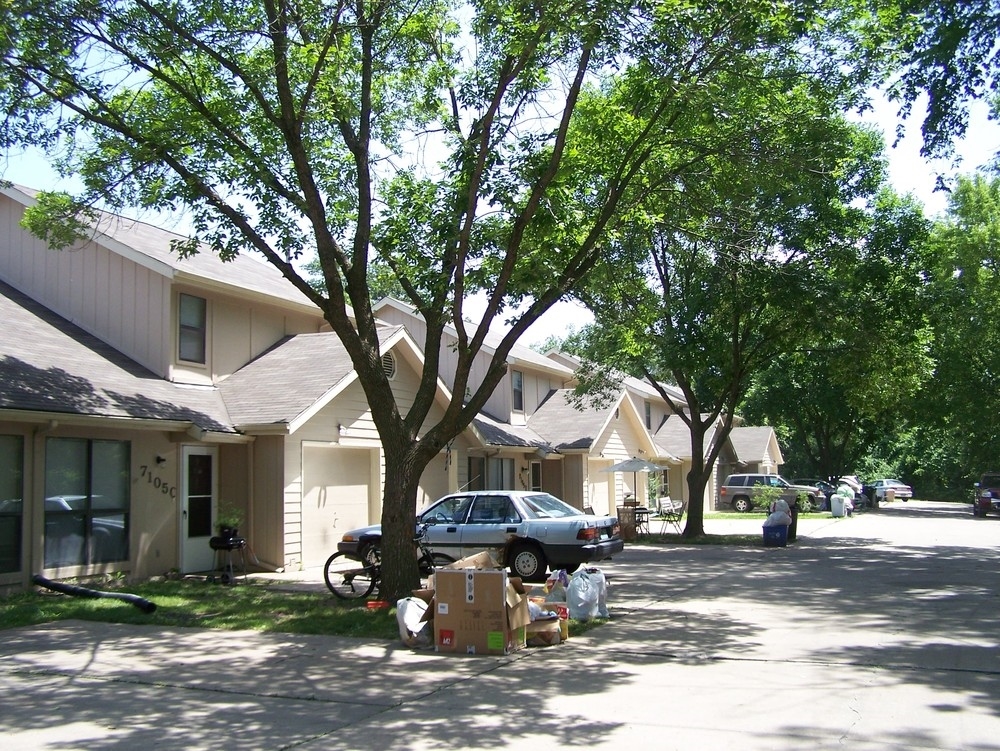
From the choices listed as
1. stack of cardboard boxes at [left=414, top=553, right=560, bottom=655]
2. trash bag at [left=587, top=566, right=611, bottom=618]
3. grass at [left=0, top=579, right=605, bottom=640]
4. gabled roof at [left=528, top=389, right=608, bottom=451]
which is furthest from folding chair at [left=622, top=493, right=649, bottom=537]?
stack of cardboard boxes at [left=414, top=553, right=560, bottom=655]

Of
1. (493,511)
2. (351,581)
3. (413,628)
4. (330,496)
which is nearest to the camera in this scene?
(413,628)

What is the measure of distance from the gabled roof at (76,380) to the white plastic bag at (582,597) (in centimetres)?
708

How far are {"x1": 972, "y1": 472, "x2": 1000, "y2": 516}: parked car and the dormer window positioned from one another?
73.2ft

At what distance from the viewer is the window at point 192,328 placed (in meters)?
16.8

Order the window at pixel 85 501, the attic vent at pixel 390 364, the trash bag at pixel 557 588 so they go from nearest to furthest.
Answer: the trash bag at pixel 557 588 → the window at pixel 85 501 → the attic vent at pixel 390 364

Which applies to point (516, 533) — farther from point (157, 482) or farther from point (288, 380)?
point (157, 482)

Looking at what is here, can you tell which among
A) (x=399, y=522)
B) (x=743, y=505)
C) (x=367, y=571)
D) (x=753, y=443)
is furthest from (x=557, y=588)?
(x=753, y=443)

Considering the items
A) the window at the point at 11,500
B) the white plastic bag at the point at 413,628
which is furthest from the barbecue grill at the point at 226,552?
the white plastic bag at the point at 413,628

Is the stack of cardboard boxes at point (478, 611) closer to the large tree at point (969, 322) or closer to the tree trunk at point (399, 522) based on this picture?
the tree trunk at point (399, 522)

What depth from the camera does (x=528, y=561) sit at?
1534 centimetres

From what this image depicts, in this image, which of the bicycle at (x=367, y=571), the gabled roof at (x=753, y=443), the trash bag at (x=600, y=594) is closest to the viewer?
the trash bag at (x=600, y=594)

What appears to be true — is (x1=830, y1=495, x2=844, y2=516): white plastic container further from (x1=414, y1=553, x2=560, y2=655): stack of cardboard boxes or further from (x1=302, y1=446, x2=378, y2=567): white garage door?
(x1=414, y1=553, x2=560, y2=655): stack of cardboard boxes

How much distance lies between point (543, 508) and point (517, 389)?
13.3 meters

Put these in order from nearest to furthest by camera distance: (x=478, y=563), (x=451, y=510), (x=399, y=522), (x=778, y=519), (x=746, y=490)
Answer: (x=478, y=563) → (x=399, y=522) → (x=451, y=510) → (x=778, y=519) → (x=746, y=490)
